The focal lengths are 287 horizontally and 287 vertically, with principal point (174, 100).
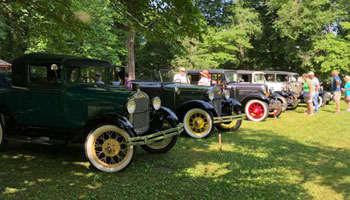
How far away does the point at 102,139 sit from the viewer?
459 cm

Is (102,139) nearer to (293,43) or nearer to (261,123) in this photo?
(261,123)

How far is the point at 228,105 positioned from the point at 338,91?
23.5ft

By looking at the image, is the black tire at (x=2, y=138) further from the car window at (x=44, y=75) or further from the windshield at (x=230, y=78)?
the windshield at (x=230, y=78)

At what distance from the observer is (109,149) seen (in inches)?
178

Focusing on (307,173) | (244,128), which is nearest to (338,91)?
(244,128)

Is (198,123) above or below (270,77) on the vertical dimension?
below

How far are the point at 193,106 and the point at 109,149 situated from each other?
3099mm

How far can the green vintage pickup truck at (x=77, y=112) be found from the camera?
4.54 m

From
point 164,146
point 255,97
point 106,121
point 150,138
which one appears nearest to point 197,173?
point 150,138

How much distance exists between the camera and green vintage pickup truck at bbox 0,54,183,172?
4.54m

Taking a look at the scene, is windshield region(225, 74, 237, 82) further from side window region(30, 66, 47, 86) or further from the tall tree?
side window region(30, 66, 47, 86)

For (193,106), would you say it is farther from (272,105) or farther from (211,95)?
(272,105)

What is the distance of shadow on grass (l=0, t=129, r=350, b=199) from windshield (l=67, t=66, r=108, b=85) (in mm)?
1392

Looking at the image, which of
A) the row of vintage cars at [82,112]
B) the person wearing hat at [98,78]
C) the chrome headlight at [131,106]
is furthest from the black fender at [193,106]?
the chrome headlight at [131,106]
